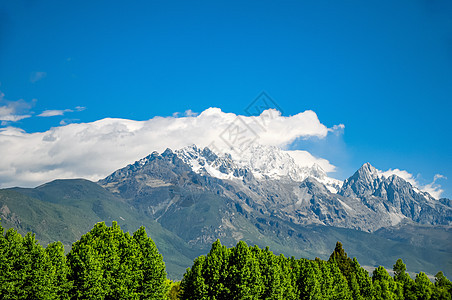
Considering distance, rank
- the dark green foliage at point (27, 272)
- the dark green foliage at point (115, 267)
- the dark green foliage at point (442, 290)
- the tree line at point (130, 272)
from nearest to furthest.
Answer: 1. the dark green foliage at point (27, 272)
2. the tree line at point (130, 272)
3. the dark green foliage at point (115, 267)
4. the dark green foliage at point (442, 290)

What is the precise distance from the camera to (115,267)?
58.2m

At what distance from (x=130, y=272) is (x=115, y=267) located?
2.56m

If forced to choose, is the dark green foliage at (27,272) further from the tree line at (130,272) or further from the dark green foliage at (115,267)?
the dark green foliage at (115,267)

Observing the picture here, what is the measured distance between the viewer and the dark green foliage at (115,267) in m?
55.7

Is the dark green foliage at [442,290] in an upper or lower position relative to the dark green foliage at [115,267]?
upper

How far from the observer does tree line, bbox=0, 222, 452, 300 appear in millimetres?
52844

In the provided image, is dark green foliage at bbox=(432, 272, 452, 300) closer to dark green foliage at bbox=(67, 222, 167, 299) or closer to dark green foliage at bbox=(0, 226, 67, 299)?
dark green foliage at bbox=(67, 222, 167, 299)

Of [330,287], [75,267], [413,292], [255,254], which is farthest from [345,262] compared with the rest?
[75,267]

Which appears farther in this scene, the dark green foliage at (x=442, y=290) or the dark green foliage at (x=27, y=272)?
the dark green foliage at (x=442, y=290)

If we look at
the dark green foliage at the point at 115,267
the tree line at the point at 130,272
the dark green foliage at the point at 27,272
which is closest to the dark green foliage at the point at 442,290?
the tree line at the point at 130,272

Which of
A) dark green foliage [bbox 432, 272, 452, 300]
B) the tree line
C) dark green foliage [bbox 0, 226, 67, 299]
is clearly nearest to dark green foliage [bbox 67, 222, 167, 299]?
the tree line

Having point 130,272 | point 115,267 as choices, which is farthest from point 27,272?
point 130,272

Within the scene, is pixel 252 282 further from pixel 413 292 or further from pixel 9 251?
pixel 413 292

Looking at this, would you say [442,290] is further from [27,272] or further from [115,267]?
[27,272]
